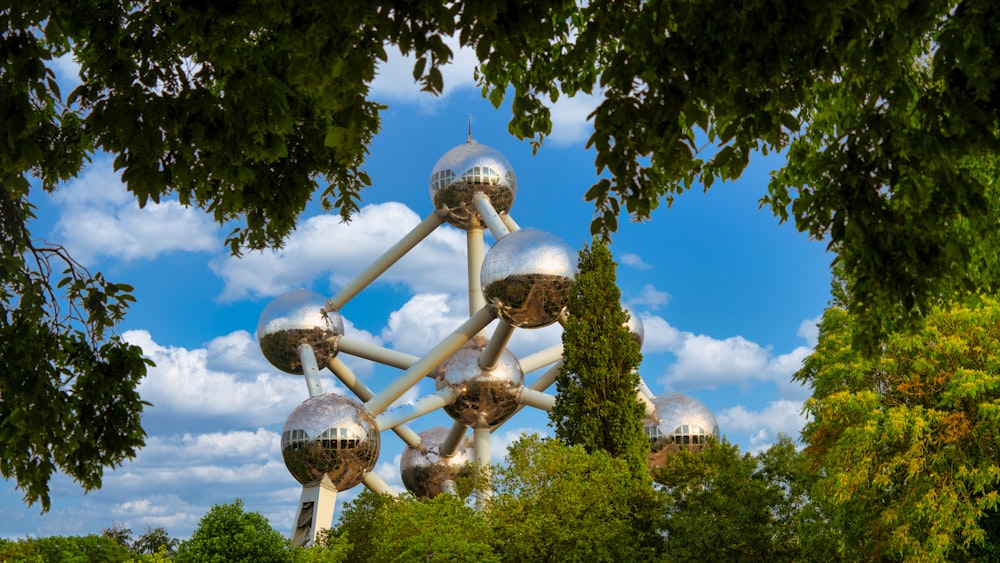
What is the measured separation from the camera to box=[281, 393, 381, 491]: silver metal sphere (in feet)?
98.1

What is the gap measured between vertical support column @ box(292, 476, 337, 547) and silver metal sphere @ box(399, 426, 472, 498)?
209 inches

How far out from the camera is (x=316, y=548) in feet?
102

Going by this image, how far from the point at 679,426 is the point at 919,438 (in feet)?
32.7

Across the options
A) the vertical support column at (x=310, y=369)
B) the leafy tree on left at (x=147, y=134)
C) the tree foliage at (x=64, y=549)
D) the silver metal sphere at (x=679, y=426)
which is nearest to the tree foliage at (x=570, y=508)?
the silver metal sphere at (x=679, y=426)

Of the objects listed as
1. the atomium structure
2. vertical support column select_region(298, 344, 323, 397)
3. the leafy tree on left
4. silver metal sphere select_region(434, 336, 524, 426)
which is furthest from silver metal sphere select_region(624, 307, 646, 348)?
the leafy tree on left

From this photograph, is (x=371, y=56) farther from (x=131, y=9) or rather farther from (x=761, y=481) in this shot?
(x=761, y=481)

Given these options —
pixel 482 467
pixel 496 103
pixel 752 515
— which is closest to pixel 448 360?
pixel 482 467

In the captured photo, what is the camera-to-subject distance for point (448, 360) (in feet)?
108

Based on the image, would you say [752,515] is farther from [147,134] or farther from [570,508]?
[147,134]

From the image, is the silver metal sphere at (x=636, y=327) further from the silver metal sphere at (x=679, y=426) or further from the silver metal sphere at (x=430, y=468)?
the silver metal sphere at (x=430, y=468)

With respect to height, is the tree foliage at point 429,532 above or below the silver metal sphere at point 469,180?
below

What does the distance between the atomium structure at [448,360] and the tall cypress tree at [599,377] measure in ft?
3.45

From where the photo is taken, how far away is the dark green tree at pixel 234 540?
1230 inches

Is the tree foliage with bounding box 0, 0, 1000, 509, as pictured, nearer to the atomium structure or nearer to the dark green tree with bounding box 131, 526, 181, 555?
the atomium structure
